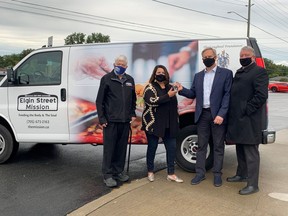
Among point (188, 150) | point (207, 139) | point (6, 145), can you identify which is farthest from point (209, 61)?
point (6, 145)

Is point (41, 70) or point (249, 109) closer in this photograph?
point (249, 109)

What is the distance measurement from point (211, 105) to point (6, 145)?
3.78 metres

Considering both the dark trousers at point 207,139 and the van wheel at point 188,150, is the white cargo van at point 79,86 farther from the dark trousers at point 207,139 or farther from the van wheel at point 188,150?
the dark trousers at point 207,139

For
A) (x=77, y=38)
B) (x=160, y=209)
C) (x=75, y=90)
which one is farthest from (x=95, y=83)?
(x=77, y=38)

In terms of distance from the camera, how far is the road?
15.5 feet

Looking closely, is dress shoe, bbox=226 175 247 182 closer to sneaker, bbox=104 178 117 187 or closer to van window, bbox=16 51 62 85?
sneaker, bbox=104 178 117 187

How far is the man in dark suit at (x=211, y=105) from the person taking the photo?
200 inches

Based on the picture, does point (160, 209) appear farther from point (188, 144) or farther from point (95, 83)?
point (95, 83)

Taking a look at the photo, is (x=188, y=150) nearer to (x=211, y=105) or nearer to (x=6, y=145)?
(x=211, y=105)

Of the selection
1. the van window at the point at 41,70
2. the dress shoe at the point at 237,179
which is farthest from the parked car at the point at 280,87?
the van window at the point at 41,70

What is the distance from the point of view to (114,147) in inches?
214

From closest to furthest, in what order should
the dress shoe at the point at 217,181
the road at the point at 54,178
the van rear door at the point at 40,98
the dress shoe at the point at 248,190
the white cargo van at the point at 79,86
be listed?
the road at the point at 54,178 < the dress shoe at the point at 248,190 < the dress shoe at the point at 217,181 < the white cargo van at the point at 79,86 < the van rear door at the point at 40,98

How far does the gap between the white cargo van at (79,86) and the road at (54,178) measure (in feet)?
1.76

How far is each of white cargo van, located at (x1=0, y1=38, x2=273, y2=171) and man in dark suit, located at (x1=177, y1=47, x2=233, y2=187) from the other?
1.60 ft
